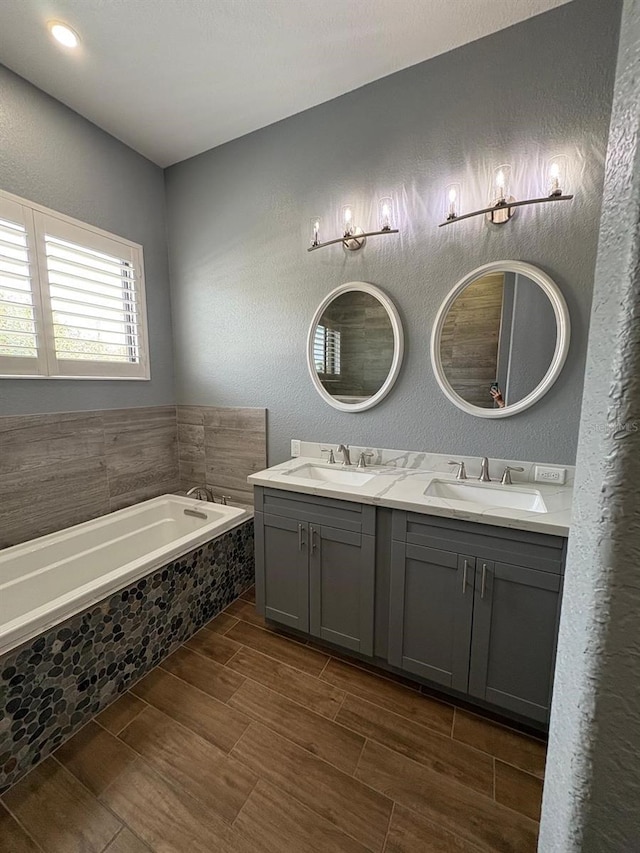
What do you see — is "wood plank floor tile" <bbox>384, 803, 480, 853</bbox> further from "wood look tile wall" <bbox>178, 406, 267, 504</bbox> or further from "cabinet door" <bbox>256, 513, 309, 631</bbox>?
"wood look tile wall" <bbox>178, 406, 267, 504</bbox>

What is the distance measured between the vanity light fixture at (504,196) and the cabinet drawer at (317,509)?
152 centimetres

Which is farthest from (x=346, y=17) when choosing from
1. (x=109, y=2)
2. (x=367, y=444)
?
(x=367, y=444)

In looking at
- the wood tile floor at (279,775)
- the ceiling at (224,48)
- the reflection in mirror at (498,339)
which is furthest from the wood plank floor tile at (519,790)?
the ceiling at (224,48)

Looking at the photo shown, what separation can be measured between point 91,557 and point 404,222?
2.74 m

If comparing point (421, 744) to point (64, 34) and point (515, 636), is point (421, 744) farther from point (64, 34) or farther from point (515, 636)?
point (64, 34)

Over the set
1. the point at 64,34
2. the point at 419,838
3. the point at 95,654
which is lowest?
the point at 419,838

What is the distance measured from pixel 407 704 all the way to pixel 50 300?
2902mm

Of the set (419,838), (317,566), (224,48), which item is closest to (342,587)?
(317,566)

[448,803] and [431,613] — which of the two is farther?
[431,613]

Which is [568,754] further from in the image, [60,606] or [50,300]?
[50,300]

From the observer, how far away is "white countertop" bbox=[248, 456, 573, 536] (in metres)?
1.32

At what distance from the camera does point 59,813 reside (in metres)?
1.16

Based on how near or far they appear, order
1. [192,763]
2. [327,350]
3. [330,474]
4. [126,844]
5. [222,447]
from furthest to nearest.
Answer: [222,447], [327,350], [330,474], [192,763], [126,844]

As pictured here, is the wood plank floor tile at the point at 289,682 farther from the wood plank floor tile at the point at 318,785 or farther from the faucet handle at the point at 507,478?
the faucet handle at the point at 507,478
